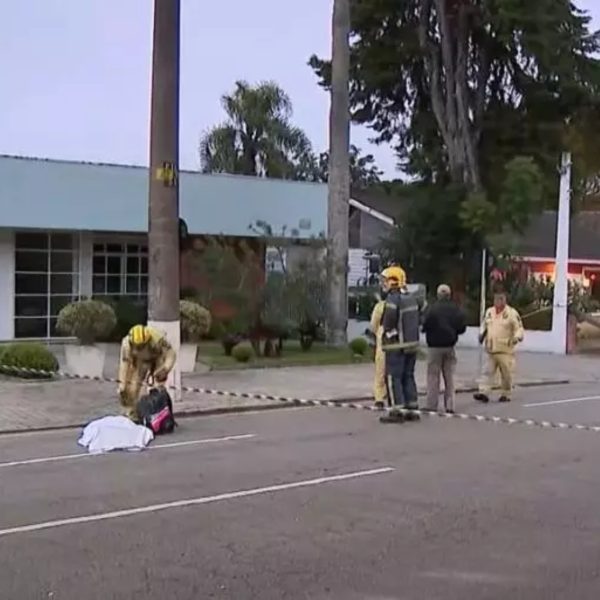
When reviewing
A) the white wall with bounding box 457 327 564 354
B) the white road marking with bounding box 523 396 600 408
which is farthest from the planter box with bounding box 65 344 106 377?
the white wall with bounding box 457 327 564 354

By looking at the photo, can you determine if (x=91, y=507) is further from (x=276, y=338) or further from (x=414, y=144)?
(x=414, y=144)

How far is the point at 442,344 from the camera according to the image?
1510 centimetres

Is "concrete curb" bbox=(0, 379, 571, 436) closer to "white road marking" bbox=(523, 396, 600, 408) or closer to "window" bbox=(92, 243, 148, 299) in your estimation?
"white road marking" bbox=(523, 396, 600, 408)

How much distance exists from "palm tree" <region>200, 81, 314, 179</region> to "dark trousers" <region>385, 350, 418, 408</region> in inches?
1501

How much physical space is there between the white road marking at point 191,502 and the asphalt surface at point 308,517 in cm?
3

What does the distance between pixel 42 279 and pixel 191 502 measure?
21.3 metres

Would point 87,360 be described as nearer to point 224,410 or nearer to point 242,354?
point 242,354

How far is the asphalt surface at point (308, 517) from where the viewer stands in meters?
6.25

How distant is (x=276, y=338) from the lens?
2384 centimetres

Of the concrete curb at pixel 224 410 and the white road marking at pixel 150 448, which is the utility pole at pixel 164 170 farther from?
the white road marking at pixel 150 448

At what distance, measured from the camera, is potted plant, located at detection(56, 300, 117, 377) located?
19.3 m

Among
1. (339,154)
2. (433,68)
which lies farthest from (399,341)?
(433,68)

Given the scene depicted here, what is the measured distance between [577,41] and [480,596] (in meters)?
31.1

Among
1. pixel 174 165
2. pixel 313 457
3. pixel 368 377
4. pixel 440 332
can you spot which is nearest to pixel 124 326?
pixel 368 377
